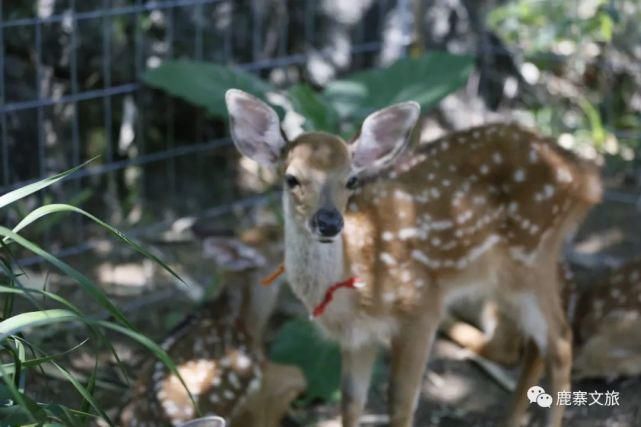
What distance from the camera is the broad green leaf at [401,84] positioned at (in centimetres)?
522

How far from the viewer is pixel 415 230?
423 centimetres

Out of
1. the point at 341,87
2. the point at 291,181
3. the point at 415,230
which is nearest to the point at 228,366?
the point at 415,230

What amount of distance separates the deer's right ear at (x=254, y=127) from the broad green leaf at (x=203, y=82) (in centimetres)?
108

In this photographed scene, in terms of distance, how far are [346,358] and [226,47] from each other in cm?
235

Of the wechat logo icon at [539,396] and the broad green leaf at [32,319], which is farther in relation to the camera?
the wechat logo icon at [539,396]

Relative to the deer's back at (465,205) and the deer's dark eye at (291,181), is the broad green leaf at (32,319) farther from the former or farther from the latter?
the deer's back at (465,205)

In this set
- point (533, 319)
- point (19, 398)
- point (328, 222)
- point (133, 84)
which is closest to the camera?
point (19, 398)

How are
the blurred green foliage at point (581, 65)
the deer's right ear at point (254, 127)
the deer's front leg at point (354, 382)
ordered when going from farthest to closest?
the blurred green foliage at point (581, 65) → the deer's front leg at point (354, 382) → the deer's right ear at point (254, 127)

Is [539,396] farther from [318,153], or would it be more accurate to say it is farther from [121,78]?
[121,78]

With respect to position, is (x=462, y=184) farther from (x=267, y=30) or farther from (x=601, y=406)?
(x=267, y=30)

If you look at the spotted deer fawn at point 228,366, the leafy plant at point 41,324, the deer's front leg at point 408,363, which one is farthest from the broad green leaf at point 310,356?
the leafy plant at point 41,324

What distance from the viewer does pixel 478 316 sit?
534 cm

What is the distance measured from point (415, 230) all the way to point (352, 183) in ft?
1.59

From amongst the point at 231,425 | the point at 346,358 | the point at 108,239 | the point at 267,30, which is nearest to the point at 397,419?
the point at 346,358
